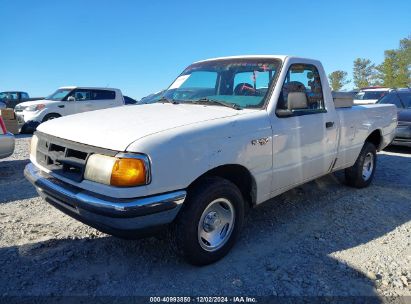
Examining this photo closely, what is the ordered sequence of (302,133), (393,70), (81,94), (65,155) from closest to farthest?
1. (65,155)
2. (302,133)
3. (81,94)
4. (393,70)

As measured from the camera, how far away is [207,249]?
3.05 meters

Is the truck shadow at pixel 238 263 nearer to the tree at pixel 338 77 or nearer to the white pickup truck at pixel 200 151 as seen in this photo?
the white pickup truck at pixel 200 151

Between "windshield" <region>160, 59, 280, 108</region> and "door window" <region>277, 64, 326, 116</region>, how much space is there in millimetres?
199

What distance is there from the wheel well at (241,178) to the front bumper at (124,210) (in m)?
0.57

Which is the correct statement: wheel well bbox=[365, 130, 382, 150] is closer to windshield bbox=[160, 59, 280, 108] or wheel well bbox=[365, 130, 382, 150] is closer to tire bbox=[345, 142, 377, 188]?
tire bbox=[345, 142, 377, 188]

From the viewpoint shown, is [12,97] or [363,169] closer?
[363,169]

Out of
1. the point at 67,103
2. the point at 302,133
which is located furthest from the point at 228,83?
the point at 67,103

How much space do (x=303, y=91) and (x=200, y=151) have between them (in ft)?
6.14

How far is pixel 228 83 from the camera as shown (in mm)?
3971

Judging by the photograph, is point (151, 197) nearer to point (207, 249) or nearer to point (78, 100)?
point (207, 249)

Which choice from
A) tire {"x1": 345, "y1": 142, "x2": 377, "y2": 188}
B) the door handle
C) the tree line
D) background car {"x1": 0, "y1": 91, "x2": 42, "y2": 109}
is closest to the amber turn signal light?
the door handle

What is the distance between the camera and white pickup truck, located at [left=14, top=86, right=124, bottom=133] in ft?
40.3

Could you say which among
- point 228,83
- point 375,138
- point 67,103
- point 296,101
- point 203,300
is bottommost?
point 203,300

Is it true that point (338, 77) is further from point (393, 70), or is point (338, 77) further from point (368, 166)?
point (368, 166)
